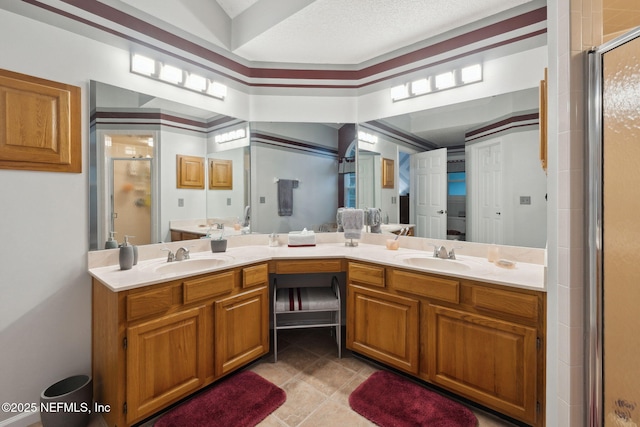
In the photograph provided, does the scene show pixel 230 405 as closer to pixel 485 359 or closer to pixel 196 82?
pixel 485 359

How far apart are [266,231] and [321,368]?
4.14 ft

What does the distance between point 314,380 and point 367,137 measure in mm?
2115

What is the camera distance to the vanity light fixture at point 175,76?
77.2 inches

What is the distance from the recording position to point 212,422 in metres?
1.55

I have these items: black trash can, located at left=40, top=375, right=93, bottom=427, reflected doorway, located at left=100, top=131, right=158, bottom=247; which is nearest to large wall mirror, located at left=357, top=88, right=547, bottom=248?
reflected doorway, located at left=100, top=131, right=158, bottom=247

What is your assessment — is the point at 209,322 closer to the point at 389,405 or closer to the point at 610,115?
the point at 389,405

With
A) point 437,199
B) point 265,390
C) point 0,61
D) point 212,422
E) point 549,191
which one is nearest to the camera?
point 549,191

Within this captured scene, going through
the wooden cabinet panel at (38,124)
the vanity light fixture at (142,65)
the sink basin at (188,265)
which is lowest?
the sink basin at (188,265)

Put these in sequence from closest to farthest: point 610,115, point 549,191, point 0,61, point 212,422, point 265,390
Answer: point 610,115, point 549,191, point 0,61, point 212,422, point 265,390

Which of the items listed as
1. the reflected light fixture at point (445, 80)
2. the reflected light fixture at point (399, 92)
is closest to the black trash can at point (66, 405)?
the reflected light fixture at point (399, 92)

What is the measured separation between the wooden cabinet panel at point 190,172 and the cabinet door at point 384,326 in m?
1.51

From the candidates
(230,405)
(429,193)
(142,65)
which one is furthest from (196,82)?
(230,405)

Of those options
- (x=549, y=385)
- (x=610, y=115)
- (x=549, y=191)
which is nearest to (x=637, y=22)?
(x=610, y=115)

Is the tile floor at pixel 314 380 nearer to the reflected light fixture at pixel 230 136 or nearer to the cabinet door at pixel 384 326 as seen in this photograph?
the cabinet door at pixel 384 326
